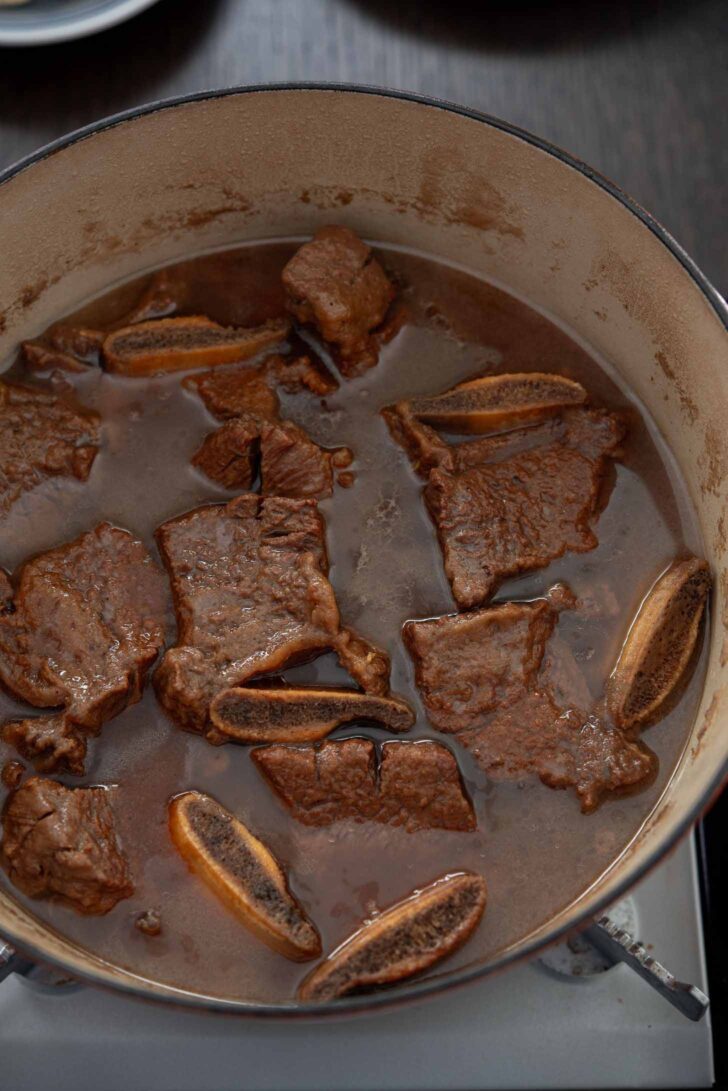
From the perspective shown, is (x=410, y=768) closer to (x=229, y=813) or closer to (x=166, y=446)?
(x=229, y=813)

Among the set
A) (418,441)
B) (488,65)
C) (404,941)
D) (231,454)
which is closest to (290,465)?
(231,454)

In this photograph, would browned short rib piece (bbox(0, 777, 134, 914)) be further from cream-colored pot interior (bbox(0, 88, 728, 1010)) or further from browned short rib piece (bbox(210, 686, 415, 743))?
browned short rib piece (bbox(210, 686, 415, 743))

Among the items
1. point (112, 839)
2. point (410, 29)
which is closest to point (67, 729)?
point (112, 839)

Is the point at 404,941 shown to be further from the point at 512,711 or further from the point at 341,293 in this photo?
the point at 341,293

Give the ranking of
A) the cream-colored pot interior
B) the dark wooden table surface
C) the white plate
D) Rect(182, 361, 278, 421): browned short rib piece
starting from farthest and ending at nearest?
1. the dark wooden table surface
2. the white plate
3. Rect(182, 361, 278, 421): browned short rib piece
4. the cream-colored pot interior

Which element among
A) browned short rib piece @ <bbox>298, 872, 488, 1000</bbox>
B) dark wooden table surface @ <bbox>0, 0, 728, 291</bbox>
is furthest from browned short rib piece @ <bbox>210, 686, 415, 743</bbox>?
dark wooden table surface @ <bbox>0, 0, 728, 291</bbox>

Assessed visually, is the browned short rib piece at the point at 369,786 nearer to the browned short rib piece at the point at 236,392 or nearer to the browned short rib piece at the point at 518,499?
the browned short rib piece at the point at 518,499
